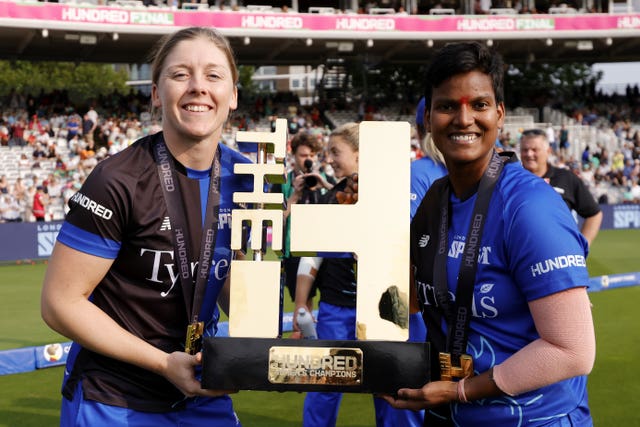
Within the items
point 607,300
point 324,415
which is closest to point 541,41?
point 607,300

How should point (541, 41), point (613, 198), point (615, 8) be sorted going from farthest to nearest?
point (615, 8), point (541, 41), point (613, 198)

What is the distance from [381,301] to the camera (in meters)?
2.49

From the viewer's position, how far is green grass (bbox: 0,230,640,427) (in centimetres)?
588

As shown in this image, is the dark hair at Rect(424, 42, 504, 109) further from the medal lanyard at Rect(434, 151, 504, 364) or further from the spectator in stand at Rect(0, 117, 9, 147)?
the spectator in stand at Rect(0, 117, 9, 147)

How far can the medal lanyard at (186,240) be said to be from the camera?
105 inches

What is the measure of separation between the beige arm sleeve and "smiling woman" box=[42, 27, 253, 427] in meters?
1.05

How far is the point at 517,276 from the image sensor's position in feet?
7.72

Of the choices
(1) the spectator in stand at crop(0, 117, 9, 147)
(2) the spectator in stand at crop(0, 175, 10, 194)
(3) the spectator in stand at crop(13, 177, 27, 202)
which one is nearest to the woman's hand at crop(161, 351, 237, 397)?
(3) the spectator in stand at crop(13, 177, 27, 202)

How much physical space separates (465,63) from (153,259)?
124 centimetres

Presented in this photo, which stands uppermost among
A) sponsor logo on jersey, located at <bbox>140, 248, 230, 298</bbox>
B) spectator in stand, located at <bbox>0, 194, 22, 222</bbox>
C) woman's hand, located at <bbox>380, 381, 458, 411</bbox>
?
sponsor logo on jersey, located at <bbox>140, 248, 230, 298</bbox>

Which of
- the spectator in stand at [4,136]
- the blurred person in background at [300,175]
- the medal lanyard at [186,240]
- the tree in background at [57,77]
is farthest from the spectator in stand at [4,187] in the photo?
the tree in background at [57,77]

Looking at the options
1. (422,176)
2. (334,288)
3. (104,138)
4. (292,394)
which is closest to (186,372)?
(422,176)

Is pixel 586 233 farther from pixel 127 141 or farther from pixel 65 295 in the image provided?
pixel 127 141

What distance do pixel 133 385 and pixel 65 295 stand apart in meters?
0.42
